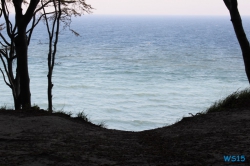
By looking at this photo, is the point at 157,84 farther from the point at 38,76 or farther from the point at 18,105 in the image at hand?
the point at 18,105

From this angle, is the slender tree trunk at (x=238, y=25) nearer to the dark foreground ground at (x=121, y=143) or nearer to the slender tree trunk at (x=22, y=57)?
the dark foreground ground at (x=121, y=143)

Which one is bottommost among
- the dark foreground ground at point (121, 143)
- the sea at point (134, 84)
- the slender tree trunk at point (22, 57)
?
the sea at point (134, 84)

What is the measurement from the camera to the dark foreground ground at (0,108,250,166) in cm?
482

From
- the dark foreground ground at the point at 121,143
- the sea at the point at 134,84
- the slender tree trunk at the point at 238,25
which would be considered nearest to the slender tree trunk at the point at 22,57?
the dark foreground ground at the point at 121,143

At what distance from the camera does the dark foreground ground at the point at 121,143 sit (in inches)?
190

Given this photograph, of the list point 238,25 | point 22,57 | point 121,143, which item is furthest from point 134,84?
point 121,143

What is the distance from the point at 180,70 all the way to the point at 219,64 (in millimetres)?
6963

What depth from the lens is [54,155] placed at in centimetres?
497

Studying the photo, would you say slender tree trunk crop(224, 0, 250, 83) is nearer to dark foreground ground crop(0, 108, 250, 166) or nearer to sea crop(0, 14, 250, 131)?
dark foreground ground crop(0, 108, 250, 166)

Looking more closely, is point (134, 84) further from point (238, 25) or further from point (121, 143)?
point (121, 143)

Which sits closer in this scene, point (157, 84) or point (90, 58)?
point (157, 84)

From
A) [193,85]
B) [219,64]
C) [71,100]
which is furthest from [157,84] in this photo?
[219,64]

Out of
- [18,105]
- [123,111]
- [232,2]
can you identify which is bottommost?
[123,111]

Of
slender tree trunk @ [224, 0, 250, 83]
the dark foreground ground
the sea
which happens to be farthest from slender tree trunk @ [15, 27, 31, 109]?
the sea
